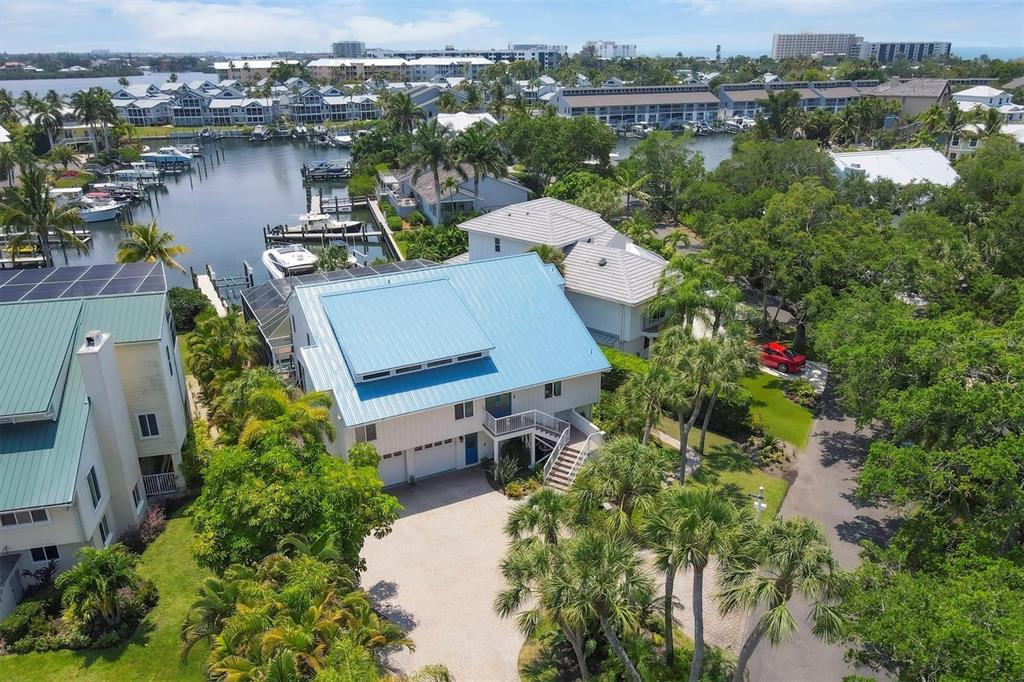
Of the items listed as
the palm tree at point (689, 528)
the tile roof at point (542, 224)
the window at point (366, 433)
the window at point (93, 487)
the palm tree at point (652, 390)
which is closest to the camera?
the palm tree at point (689, 528)

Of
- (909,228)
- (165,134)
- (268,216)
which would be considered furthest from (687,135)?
(165,134)

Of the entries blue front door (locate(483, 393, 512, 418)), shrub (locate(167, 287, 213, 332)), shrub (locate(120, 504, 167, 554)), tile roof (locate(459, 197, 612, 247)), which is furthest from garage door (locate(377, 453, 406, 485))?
shrub (locate(167, 287, 213, 332))

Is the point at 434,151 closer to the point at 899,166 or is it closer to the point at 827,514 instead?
the point at 899,166

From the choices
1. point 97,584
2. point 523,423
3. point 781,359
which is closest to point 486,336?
point 523,423

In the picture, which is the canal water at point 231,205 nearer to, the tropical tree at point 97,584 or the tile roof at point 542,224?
the tile roof at point 542,224

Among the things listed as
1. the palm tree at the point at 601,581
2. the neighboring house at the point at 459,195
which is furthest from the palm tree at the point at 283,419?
the neighboring house at the point at 459,195

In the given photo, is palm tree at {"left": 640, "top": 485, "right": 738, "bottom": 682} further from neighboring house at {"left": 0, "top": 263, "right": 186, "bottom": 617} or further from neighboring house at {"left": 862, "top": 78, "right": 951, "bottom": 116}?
neighboring house at {"left": 862, "top": 78, "right": 951, "bottom": 116}

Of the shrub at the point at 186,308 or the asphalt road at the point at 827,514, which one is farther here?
the shrub at the point at 186,308
